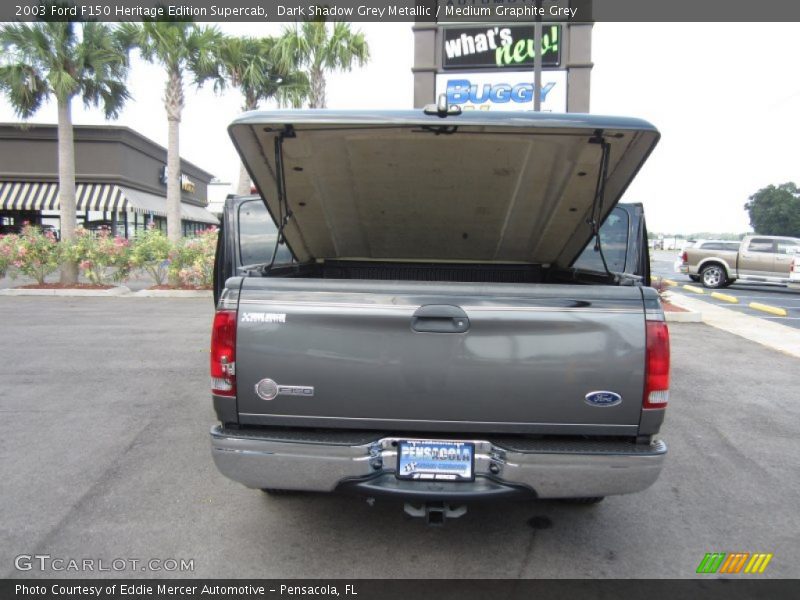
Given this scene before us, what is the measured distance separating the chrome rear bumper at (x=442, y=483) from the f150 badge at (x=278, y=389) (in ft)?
0.68

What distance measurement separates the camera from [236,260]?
224 inches

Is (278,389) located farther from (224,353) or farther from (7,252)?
(7,252)

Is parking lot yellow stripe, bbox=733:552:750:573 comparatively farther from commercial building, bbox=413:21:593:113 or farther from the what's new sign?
the what's new sign

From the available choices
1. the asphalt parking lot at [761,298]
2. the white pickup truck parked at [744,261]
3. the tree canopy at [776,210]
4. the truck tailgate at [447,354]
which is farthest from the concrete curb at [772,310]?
the tree canopy at [776,210]

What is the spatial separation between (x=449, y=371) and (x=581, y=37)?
1265 cm

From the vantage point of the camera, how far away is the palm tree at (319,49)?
63.3ft

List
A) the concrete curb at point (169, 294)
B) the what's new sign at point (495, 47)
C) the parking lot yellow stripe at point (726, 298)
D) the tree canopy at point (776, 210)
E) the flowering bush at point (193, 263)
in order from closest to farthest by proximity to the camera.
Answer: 1. the what's new sign at point (495, 47)
2. the concrete curb at point (169, 294)
3. the flowering bush at point (193, 263)
4. the parking lot yellow stripe at point (726, 298)
5. the tree canopy at point (776, 210)

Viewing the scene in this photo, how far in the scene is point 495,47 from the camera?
13.6 metres

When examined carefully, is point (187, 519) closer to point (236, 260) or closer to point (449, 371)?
point (449, 371)

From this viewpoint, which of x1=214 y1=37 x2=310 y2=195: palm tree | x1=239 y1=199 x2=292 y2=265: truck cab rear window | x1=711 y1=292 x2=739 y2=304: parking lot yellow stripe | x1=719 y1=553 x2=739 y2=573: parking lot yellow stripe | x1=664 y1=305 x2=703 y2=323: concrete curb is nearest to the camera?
x1=719 y1=553 x2=739 y2=573: parking lot yellow stripe

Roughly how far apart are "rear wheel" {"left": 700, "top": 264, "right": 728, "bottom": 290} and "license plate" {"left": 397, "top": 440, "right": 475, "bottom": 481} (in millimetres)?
20193

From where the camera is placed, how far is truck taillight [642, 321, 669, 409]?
269cm

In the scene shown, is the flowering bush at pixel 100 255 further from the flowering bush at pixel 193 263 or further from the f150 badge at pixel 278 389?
the f150 badge at pixel 278 389

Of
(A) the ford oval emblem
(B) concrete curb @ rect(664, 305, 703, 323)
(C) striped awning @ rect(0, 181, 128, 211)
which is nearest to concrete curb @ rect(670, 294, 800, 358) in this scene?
(B) concrete curb @ rect(664, 305, 703, 323)
